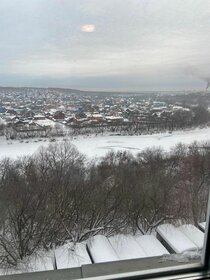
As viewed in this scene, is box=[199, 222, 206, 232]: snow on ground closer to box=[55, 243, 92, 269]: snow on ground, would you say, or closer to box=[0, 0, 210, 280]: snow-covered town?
box=[0, 0, 210, 280]: snow-covered town

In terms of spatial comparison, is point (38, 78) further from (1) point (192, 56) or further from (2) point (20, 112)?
Result: (1) point (192, 56)

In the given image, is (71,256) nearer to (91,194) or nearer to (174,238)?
(91,194)

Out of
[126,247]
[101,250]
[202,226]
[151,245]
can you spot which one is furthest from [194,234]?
[101,250]

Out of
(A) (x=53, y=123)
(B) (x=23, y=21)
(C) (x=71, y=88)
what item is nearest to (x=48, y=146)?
(A) (x=53, y=123)

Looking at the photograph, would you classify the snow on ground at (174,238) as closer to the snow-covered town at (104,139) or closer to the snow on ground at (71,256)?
the snow-covered town at (104,139)

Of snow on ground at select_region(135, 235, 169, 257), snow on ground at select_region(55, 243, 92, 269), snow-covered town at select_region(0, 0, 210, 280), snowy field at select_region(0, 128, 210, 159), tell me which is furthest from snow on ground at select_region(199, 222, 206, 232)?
snow on ground at select_region(55, 243, 92, 269)

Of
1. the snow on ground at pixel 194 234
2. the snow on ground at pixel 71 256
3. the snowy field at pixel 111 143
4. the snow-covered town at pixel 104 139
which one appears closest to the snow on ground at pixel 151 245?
the snow-covered town at pixel 104 139

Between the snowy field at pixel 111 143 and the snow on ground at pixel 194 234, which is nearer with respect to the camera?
the snowy field at pixel 111 143
